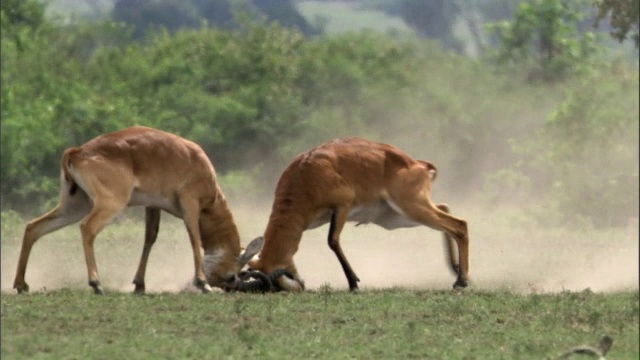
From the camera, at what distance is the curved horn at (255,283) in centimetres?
1478

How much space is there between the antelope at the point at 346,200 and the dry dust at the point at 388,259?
84cm

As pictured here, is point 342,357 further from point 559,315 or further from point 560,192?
point 560,192

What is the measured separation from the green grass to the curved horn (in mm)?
695

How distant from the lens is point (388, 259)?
19906mm

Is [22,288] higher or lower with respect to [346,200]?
lower

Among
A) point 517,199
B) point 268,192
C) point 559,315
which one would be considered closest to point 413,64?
point 517,199

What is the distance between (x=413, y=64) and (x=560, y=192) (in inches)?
395

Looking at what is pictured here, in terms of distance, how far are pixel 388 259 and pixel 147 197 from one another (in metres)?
5.79

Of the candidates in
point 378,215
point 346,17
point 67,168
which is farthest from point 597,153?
point 346,17

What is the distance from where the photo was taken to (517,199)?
33062 millimetres

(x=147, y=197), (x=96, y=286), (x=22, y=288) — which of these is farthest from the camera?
(x=147, y=197)

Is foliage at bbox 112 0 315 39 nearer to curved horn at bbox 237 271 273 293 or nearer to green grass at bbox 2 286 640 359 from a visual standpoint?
curved horn at bbox 237 271 273 293

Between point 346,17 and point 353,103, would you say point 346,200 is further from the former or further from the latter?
point 346,17

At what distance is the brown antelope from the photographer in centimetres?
1417
